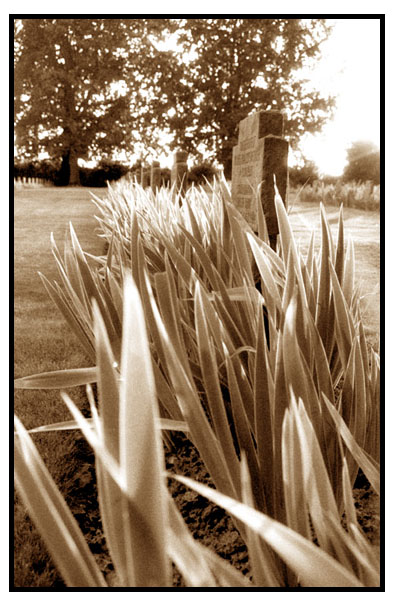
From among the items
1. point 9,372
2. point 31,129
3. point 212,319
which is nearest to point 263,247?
point 212,319

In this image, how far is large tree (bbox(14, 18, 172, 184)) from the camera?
1312 millimetres

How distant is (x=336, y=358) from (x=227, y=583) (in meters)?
0.73

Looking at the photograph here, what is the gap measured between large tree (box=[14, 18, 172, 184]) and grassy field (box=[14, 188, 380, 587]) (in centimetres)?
43

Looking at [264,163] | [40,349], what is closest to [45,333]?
[40,349]

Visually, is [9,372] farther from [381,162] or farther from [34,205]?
[34,205]

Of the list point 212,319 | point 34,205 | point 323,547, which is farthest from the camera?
point 34,205

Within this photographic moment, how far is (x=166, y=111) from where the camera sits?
2346mm

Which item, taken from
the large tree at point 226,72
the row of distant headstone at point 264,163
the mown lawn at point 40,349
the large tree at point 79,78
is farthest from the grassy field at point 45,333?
the large tree at point 226,72

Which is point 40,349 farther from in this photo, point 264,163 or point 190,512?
point 190,512

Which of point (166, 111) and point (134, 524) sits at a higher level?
point (166, 111)

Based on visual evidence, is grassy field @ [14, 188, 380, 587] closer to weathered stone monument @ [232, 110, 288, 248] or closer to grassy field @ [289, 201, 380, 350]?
grassy field @ [289, 201, 380, 350]

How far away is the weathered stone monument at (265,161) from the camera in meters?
1.39

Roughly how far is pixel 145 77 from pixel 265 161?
3.83ft

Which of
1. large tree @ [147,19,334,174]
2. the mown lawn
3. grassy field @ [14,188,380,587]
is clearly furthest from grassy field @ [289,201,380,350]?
the mown lawn
